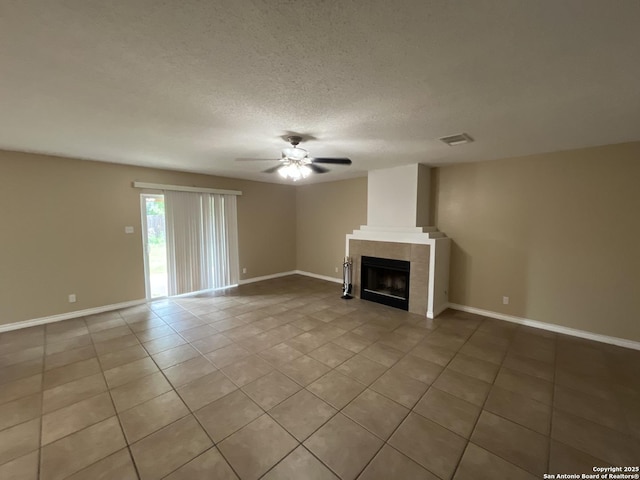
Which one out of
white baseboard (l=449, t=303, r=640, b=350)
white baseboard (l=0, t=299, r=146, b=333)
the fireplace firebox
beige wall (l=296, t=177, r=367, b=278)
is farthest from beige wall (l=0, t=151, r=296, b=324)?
white baseboard (l=449, t=303, r=640, b=350)

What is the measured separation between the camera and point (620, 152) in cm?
312

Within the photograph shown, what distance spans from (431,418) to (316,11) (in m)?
2.76

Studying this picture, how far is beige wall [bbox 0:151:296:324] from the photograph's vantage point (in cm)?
352

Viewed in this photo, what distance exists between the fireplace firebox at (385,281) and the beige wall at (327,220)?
4.01 feet

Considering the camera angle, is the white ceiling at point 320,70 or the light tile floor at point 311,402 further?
the light tile floor at point 311,402

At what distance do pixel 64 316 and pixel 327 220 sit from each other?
5.05m

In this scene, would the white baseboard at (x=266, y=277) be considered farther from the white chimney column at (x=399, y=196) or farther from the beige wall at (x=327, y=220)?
the white chimney column at (x=399, y=196)

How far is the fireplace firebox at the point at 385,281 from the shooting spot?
4426 mm

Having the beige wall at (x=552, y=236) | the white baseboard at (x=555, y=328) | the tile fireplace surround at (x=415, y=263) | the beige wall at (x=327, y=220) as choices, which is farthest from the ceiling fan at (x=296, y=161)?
the white baseboard at (x=555, y=328)

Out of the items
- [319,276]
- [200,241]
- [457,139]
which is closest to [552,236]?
[457,139]

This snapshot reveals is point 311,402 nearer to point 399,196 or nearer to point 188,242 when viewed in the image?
point 399,196

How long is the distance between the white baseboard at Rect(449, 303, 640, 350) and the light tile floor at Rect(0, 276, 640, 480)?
15 centimetres

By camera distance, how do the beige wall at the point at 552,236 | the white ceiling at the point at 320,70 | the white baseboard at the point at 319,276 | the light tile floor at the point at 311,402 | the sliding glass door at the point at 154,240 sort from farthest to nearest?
the white baseboard at the point at 319,276 → the sliding glass door at the point at 154,240 → the beige wall at the point at 552,236 → the light tile floor at the point at 311,402 → the white ceiling at the point at 320,70

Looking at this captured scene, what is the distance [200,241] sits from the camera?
17.4 feet
